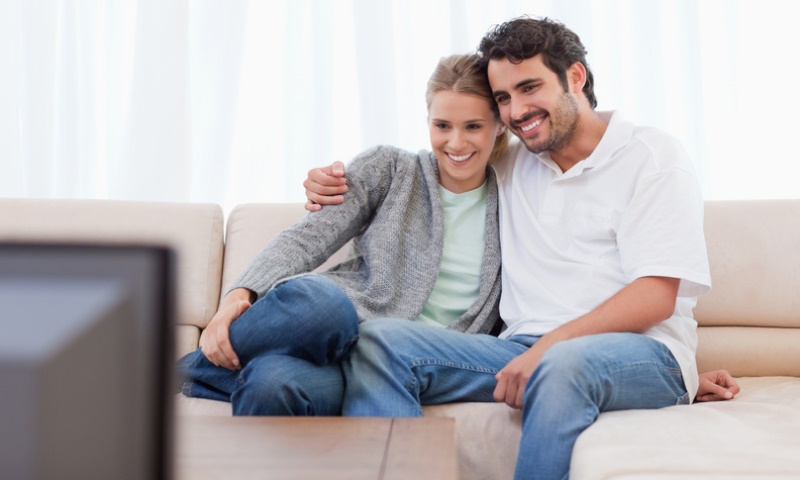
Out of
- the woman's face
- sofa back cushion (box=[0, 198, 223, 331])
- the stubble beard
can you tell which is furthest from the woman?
sofa back cushion (box=[0, 198, 223, 331])

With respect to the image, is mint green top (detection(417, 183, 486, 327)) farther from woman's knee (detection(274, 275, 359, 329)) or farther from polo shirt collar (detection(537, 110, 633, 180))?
woman's knee (detection(274, 275, 359, 329))

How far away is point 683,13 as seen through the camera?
7.94 ft

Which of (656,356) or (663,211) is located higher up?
(663,211)

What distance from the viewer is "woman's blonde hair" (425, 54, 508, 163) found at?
1735mm

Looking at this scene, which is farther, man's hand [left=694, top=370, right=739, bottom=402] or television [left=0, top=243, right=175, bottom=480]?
man's hand [left=694, top=370, right=739, bottom=402]

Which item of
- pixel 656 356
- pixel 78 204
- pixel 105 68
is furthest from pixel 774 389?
pixel 105 68

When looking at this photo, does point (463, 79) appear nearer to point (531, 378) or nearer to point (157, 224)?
point (531, 378)

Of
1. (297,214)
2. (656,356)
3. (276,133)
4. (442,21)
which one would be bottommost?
(656,356)

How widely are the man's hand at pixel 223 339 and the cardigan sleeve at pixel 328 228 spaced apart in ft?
0.35

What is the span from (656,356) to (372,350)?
1.61 ft

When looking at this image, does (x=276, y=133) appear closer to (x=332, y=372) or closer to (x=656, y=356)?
(x=332, y=372)

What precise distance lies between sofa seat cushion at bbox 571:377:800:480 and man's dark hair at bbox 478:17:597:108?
2.50 ft

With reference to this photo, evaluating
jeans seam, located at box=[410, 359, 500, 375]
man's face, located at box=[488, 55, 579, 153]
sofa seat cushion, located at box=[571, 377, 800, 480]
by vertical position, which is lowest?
sofa seat cushion, located at box=[571, 377, 800, 480]

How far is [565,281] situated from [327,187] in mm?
527
